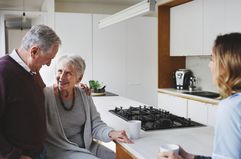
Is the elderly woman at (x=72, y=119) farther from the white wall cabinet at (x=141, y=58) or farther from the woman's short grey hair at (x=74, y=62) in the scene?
the white wall cabinet at (x=141, y=58)

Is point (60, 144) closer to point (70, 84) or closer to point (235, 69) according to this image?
point (70, 84)

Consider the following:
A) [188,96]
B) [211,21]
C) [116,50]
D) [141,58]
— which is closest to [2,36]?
[116,50]

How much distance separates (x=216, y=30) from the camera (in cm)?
402

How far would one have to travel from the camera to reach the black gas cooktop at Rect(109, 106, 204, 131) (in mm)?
2105

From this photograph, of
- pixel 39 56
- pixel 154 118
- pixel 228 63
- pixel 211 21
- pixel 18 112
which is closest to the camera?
pixel 228 63

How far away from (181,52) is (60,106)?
124 inches

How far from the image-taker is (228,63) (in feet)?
3.50

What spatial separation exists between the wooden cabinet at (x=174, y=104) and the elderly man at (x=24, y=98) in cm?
294

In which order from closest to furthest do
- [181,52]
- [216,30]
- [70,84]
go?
[70,84], [216,30], [181,52]

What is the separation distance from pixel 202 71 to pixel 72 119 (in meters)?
3.19

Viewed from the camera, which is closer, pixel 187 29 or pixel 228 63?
pixel 228 63

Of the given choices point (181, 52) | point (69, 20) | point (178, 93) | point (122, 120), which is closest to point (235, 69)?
point (122, 120)

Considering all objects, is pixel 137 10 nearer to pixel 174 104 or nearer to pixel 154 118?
pixel 154 118

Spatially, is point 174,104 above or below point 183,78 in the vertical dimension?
below
